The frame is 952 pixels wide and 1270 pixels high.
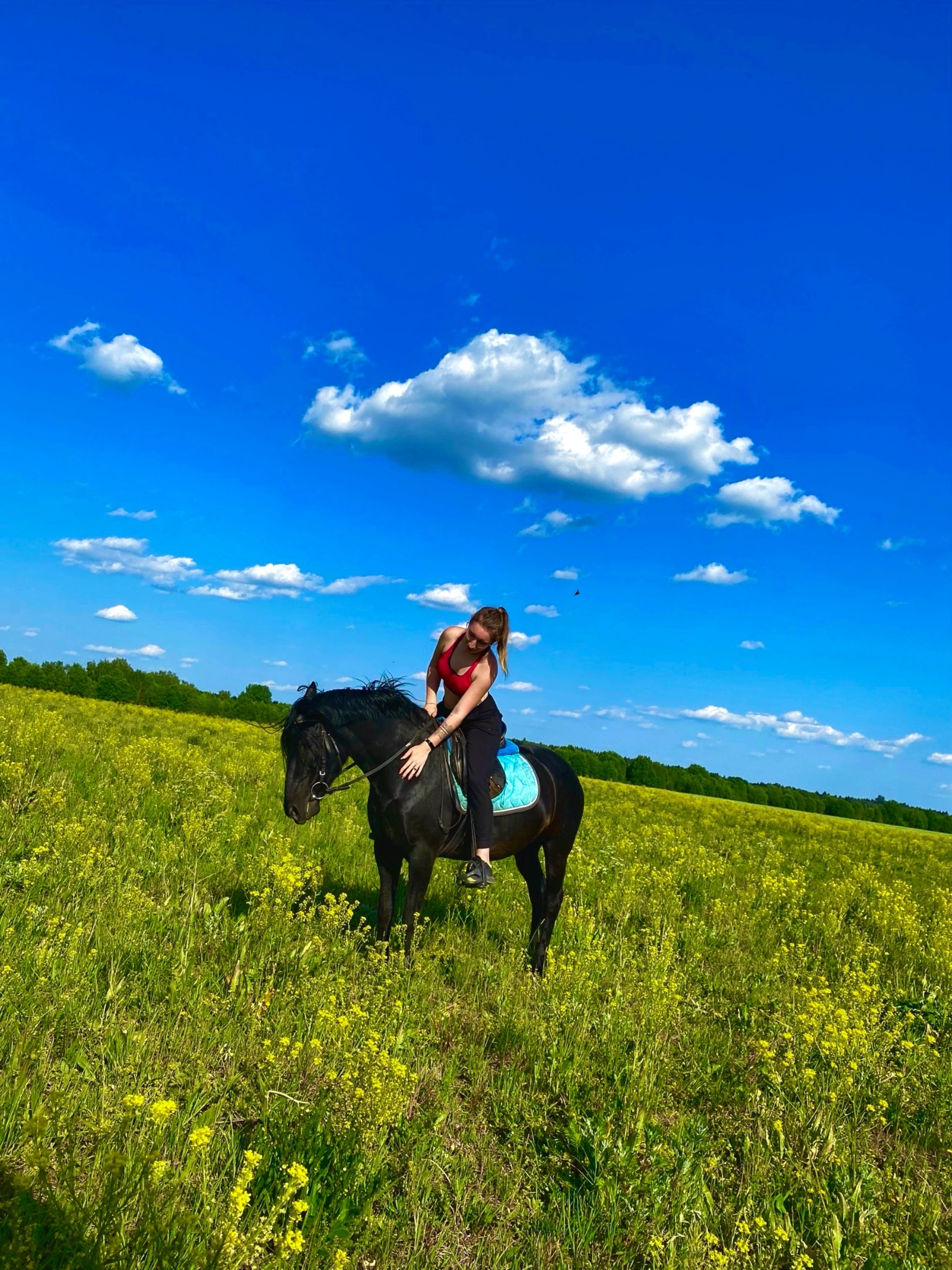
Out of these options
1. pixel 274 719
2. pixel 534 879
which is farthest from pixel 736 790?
pixel 534 879

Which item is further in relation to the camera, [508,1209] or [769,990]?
[769,990]

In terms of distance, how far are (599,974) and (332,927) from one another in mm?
2227

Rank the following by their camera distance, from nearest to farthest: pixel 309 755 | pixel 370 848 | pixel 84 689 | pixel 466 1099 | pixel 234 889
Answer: pixel 466 1099 < pixel 309 755 < pixel 234 889 < pixel 370 848 < pixel 84 689

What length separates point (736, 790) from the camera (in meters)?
69.7

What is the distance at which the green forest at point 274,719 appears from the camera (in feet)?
214

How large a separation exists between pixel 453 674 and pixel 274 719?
6139cm

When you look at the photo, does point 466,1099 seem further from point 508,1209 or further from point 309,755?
point 309,755

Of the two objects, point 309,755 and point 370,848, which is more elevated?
point 309,755

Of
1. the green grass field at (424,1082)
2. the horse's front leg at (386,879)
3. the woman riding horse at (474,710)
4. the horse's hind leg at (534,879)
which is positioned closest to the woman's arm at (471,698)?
the woman riding horse at (474,710)

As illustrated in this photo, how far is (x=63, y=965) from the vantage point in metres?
4.06

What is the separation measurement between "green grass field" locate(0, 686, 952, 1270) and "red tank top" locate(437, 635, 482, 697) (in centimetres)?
194

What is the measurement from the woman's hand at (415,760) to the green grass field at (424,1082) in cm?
107

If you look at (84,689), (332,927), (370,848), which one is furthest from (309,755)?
(84,689)

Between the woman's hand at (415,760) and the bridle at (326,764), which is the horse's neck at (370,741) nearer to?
the bridle at (326,764)
